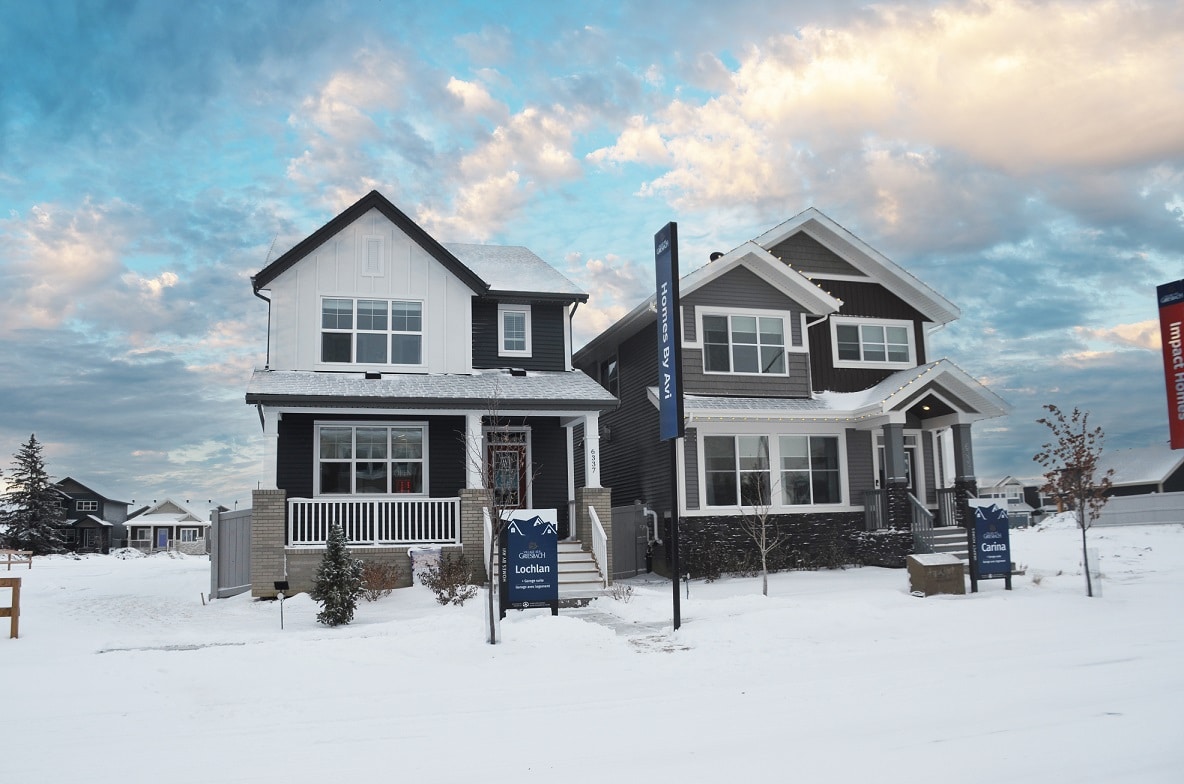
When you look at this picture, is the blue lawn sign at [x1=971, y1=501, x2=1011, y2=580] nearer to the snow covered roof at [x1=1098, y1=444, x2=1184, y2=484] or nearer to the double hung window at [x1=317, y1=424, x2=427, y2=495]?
the double hung window at [x1=317, y1=424, x2=427, y2=495]

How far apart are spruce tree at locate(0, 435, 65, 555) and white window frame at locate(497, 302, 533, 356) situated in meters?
50.8

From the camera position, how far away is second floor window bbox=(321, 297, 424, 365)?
21.4 m

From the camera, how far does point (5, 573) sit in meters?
36.0

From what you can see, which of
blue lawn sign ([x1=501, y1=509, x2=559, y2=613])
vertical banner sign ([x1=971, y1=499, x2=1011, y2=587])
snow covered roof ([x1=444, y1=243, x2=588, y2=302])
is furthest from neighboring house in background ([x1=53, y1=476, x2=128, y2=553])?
vertical banner sign ([x1=971, y1=499, x2=1011, y2=587])

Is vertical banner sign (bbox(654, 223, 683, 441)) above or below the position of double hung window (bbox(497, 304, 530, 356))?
below

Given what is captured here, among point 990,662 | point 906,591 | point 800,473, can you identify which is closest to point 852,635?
point 990,662

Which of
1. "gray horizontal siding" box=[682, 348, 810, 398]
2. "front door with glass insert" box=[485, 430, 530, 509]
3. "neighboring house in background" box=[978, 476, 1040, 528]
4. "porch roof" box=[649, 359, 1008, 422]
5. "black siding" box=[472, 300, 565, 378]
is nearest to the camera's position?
"porch roof" box=[649, 359, 1008, 422]

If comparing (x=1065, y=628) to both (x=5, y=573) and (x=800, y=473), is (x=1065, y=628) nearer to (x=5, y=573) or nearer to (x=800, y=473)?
(x=800, y=473)

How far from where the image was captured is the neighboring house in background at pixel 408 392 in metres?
19.9

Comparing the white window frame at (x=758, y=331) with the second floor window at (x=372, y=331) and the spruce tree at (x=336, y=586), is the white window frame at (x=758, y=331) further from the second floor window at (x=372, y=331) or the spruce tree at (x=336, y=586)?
the spruce tree at (x=336, y=586)

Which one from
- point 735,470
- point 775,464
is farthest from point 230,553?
point 775,464

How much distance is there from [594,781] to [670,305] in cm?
933

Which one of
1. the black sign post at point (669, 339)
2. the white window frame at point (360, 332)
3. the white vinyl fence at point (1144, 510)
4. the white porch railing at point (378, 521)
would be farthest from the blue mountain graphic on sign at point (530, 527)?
the white vinyl fence at point (1144, 510)

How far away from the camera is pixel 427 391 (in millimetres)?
20266
